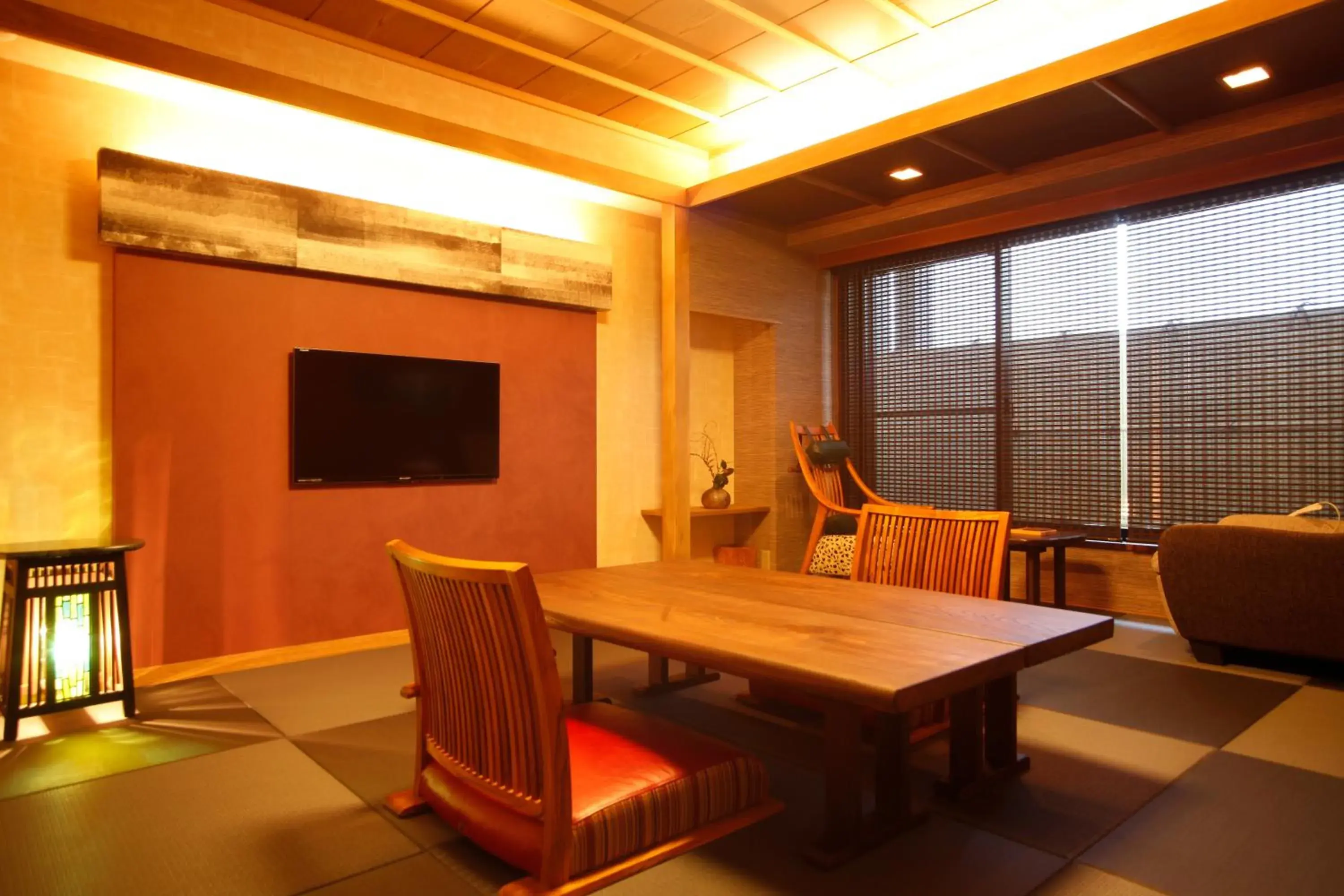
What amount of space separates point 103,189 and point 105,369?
76 cm

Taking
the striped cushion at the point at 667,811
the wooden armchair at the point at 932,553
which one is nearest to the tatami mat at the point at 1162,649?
the wooden armchair at the point at 932,553

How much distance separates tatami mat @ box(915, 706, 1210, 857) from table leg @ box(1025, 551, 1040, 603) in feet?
4.97

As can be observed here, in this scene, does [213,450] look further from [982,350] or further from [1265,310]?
[1265,310]

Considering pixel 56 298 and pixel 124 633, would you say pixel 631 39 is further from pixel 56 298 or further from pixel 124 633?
pixel 124 633

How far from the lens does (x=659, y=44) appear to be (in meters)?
3.85

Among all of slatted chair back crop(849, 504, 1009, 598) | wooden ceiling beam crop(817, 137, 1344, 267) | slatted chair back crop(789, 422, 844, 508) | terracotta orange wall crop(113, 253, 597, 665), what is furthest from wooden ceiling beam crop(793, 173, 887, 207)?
slatted chair back crop(849, 504, 1009, 598)

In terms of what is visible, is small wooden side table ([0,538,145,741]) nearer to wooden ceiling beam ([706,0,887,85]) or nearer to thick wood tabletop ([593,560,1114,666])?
thick wood tabletop ([593,560,1114,666])

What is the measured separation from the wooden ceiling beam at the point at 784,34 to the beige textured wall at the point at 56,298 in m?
2.56

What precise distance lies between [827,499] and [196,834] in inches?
153

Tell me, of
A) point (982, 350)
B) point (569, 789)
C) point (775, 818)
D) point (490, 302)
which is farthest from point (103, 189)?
point (982, 350)

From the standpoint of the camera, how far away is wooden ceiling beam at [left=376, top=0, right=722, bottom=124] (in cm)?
354

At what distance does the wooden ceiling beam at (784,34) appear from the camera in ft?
11.7

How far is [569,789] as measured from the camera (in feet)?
5.27

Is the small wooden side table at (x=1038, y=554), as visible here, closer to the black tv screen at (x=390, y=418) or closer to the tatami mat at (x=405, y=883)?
the black tv screen at (x=390, y=418)
